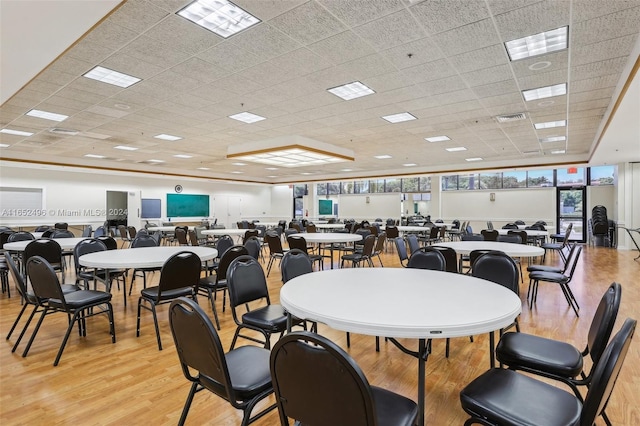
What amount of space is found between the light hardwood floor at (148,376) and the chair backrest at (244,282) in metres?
0.73

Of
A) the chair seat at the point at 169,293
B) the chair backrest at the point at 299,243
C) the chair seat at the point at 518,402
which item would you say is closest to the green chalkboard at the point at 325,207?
the chair backrest at the point at 299,243

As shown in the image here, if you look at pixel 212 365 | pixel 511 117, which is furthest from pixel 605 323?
pixel 511 117

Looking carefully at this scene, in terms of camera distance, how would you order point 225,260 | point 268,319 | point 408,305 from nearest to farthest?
point 408,305 → point 268,319 → point 225,260

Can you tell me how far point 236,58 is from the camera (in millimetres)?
4324

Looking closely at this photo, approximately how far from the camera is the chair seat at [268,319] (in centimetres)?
253

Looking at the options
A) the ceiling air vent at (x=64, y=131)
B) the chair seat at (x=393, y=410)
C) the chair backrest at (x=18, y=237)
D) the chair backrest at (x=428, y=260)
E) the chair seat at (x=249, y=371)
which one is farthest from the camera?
the ceiling air vent at (x=64, y=131)

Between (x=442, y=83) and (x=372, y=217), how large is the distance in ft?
43.7

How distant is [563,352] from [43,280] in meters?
4.10

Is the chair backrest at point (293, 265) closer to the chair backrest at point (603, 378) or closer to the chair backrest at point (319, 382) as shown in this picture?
the chair backrest at point (319, 382)

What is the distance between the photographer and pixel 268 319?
8.54 ft

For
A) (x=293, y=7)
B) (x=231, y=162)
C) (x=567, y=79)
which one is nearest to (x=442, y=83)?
(x=567, y=79)

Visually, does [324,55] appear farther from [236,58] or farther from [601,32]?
[601,32]

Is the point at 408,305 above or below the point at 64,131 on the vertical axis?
below

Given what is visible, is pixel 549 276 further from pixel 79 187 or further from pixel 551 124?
pixel 79 187
